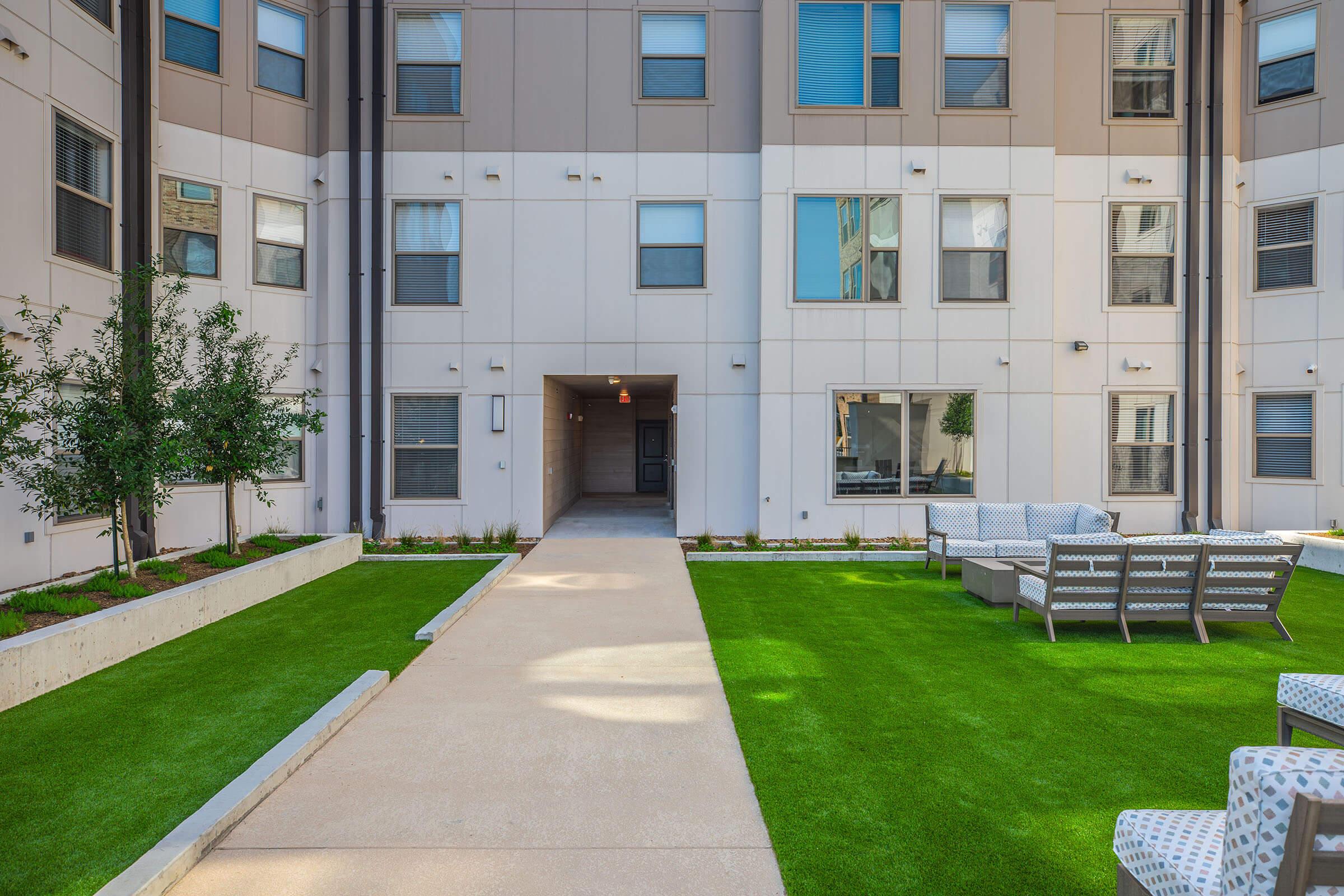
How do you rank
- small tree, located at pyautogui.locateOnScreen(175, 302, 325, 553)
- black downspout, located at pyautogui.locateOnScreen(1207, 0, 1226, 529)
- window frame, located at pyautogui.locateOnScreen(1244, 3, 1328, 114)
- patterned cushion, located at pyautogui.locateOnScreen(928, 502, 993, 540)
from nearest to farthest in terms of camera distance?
small tree, located at pyautogui.locateOnScreen(175, 302, 325, 553), patterned cushion, located at pyautogui.locateOnScreen(928, 502, 993, 540), window frame, located at pyautogui.locateOnScreen(1244, 3, 1328, 114), black downspout, located at pyautogui.locateOnScreen(1207, 0, 1226, 529)

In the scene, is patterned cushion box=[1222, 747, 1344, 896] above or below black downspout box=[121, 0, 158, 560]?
below

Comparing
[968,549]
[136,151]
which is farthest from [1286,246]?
[136,151]

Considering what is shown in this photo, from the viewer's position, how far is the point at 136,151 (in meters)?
9.26

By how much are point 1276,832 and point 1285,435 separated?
13.2 metres

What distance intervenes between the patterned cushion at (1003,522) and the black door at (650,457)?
1215cm

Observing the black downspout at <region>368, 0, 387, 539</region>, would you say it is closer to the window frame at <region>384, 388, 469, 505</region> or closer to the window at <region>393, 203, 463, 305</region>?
the window frame at <region>384, 388, 469, 505</region>

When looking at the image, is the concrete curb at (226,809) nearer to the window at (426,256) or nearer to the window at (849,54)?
the window at (426,256)

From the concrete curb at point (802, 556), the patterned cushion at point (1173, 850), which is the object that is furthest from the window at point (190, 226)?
the patterned cushion at point (1173, 850)

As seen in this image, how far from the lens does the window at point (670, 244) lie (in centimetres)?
1177

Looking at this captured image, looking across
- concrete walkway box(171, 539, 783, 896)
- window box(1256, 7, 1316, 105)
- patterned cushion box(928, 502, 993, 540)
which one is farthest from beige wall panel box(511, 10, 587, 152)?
window box(1256, 7, 1316, 105)

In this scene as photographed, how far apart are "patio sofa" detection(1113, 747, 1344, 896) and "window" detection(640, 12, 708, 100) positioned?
12.0 meters

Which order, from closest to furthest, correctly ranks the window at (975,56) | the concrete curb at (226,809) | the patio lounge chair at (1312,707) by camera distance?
the concrete curb at (226,809) < the patio lounge chair at (1312,707) < the window at (975,56)

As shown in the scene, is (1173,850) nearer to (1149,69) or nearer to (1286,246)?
(1286,246)

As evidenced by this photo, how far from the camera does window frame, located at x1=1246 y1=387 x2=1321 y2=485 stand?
11.3 meters
